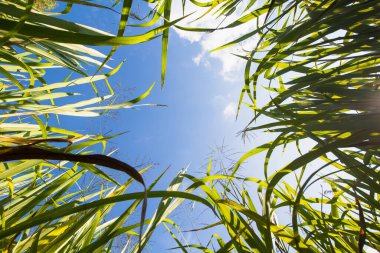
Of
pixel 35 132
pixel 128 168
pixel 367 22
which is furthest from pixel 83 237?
pixel 367 22

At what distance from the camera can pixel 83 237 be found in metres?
0.53

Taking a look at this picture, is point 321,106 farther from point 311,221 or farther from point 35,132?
point 35,132

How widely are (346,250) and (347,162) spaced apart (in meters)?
0.14

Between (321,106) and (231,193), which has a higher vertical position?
(321,106)

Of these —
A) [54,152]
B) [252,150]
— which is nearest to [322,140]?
[252,150]

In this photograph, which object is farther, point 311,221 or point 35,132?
point 35,132

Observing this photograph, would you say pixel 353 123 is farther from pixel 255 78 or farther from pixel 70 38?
pixel 70 38

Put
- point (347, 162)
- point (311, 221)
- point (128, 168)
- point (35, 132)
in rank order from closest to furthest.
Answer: point (128, 168) < point (347, 162) < point (311, 221) < point (35, 132)

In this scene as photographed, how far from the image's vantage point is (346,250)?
1.50ft

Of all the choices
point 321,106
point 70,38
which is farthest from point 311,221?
point 70,38

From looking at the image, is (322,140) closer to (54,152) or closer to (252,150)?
(252,150)

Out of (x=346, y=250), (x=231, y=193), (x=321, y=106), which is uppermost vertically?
(x=321, y=106)

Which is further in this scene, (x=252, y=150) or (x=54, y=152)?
(x=252, y=150)

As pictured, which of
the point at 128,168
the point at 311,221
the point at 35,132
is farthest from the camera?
the point at 35,132
